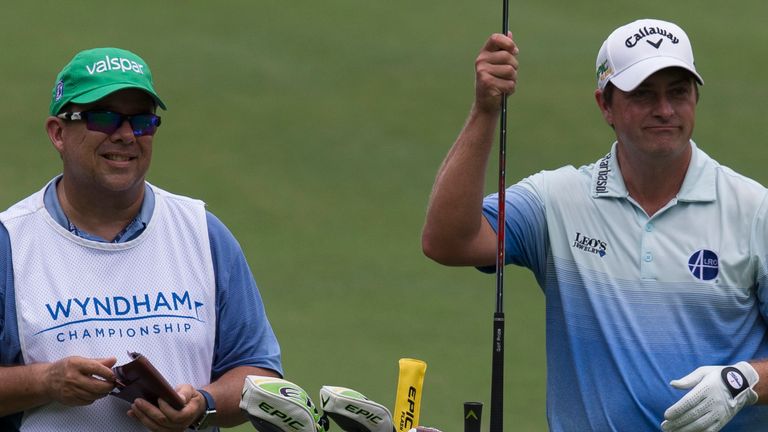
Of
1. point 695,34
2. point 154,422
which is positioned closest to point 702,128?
point 695,34

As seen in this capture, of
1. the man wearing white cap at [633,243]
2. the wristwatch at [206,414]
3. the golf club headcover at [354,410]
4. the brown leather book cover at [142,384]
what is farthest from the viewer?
the man wearing white cap at [633,243]

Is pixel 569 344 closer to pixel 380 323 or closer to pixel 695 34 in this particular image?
pixel 380 323

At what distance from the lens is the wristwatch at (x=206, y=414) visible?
15.0 feet

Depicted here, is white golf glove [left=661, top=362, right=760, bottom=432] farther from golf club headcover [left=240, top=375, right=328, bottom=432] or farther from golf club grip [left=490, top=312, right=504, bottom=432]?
golf club headcover [left=240, top=375, right=328, bottom=432]

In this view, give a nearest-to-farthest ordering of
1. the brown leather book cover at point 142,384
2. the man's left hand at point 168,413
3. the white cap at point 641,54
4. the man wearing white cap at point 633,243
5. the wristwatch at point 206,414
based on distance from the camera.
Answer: the brown leather book cover at point 142,384, the man's left hand at point 168,413, the wristwatch at point 206,414, the man wearing white cap at point 633,243, the white cap at point 641,54

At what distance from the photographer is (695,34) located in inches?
516

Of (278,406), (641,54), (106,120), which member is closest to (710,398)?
(641,54)

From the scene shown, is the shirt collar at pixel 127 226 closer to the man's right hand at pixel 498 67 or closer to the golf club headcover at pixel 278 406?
the golf club headcover at pixel 278 406

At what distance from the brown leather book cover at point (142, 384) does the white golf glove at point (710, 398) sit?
139 cm

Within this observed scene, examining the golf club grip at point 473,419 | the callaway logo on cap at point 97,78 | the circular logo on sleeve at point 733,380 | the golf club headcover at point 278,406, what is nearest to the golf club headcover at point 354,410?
the golf club headcover at point 278,406

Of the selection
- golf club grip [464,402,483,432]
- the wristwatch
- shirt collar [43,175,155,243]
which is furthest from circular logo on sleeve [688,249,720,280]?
shirt collar [43,175,155,243]

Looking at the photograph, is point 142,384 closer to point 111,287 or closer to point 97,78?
point 111,287

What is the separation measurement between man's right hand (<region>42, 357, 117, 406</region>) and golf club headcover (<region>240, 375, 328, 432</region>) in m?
0.50

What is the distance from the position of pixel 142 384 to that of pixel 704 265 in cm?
170
